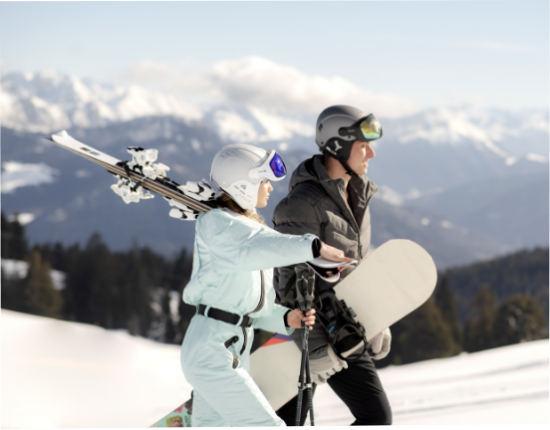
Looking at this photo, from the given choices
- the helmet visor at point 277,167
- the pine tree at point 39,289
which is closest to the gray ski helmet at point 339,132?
the helmet visor at point 277,167

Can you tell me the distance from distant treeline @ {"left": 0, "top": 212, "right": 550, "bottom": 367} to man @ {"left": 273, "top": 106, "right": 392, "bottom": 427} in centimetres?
5421

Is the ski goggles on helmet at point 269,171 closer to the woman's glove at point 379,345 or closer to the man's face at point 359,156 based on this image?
the man's face at point 359,156

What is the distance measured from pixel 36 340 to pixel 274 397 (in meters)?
7.96

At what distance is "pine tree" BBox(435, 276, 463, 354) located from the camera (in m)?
63.8

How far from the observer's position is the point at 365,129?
3.77 m

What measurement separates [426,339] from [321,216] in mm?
61709

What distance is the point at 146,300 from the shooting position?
70.6 metres

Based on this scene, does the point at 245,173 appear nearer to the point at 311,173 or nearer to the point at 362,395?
the point at 311,173

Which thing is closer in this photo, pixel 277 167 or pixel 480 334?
pixel 277 167

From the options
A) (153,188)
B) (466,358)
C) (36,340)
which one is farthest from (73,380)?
(466,358)

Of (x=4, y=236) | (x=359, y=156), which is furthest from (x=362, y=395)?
(x=4, y=236)

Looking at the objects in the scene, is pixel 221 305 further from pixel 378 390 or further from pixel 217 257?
pixel 378 390

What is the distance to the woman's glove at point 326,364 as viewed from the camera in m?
3.50

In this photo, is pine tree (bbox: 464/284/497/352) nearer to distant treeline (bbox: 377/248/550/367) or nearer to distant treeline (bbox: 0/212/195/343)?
distant treeline (bbox: 377/248/550/367)
